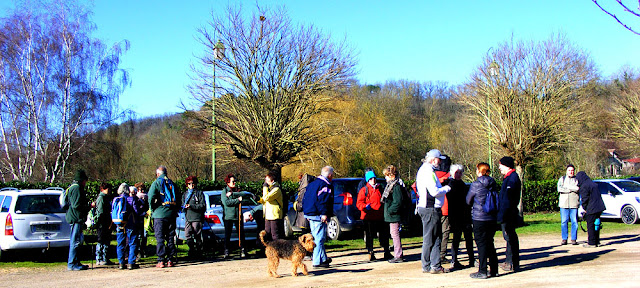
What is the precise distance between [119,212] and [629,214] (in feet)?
53.0

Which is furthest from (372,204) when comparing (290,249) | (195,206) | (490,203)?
(195,206)

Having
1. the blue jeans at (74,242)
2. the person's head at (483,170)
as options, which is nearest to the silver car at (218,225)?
the blue jeans at (74,242)

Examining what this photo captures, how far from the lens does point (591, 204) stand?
11.3 metres

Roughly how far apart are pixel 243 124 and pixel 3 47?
1492 cm

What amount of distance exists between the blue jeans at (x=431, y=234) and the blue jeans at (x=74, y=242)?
595 centimetres

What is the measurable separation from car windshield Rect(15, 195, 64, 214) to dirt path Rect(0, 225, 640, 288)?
1.34 metres

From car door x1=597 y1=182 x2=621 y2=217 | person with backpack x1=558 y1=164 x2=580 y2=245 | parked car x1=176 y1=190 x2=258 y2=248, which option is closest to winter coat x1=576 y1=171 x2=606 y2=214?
person with backpack x1=558 y1=164 x2=580 y2=245

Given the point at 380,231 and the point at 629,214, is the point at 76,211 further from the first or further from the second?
the point at 629,214

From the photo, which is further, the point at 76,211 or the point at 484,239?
the point at 76,211

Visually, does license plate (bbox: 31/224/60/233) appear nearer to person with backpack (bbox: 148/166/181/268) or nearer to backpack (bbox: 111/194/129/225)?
backpack (bbox: 111/194/129/225)

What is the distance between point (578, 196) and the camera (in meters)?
12.1

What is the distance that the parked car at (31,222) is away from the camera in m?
11.1

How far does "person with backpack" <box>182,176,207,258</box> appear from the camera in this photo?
11039mm

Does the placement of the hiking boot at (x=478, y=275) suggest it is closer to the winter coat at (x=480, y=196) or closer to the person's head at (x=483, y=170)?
the winter coat at (x=480, y=196)
